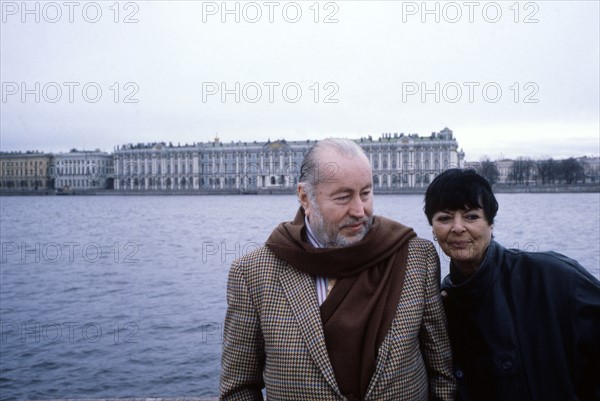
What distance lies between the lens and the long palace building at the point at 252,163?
62.9 m

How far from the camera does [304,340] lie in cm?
143

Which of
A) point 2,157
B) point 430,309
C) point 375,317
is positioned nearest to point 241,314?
point 375,317

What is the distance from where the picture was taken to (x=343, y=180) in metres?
1.48

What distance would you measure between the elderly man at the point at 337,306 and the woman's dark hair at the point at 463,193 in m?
0.13

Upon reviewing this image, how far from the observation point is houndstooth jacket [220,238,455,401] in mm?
1423

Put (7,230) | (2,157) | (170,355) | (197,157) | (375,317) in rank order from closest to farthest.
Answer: (375,317), (170,355), (7,230), (197,157), (2,157)

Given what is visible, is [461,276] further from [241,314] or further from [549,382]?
[241,314]

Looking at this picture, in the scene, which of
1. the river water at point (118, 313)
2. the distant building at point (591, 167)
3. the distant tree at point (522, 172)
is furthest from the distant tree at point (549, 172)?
the river water at point (118, 313)

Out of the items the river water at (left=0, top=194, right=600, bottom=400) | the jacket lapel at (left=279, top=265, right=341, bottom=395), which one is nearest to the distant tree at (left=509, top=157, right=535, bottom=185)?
the river water at (left=0, top=194, right=600, bottom=400)

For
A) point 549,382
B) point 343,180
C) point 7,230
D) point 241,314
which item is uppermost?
point 343,180

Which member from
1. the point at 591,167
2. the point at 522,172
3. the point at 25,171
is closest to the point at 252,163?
the point at 522,172

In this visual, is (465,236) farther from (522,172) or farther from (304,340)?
(522,172)

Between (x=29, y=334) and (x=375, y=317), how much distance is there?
658cm

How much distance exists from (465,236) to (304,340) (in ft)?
1.62
